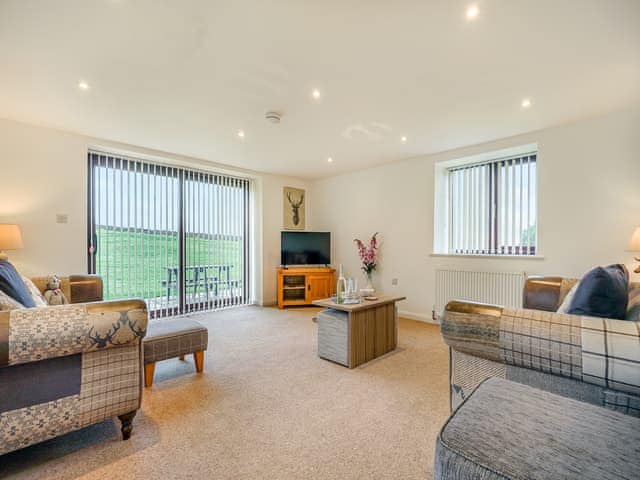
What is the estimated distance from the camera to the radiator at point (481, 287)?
3.69 meters

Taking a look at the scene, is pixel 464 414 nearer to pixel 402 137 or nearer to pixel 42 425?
pixel 42 425

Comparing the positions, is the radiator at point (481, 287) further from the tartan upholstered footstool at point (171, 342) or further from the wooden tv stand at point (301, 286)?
the tartan upholstered footstool at point (171, 342)

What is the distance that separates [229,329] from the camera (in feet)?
13.3

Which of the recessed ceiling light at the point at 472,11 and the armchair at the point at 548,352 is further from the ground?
the recessed ceiling light at the point at 472,11

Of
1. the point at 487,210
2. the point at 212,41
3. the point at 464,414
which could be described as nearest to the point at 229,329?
the point at 212,41

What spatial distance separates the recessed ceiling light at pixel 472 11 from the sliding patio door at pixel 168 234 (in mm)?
4273

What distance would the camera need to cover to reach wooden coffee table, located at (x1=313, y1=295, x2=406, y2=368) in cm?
280

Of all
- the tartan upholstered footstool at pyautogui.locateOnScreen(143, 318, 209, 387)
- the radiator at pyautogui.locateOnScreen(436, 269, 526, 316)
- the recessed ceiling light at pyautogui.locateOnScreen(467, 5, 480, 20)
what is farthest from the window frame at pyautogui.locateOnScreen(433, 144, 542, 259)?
the tartan upholstered footstool at pyautogui.locateOnScreen(143, 318, 209, 387)

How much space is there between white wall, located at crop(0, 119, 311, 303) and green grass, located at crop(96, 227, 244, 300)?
34 cm

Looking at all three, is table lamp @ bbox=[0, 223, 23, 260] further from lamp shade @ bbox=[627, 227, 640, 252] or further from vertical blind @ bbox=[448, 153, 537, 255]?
lamp shade @ bbox=[627, 227, 640, 252]

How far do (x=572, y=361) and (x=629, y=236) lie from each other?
280cm

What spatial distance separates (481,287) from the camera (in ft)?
13.0

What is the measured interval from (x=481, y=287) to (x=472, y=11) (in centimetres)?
317

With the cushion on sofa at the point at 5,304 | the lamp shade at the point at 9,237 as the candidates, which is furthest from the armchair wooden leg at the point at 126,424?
the lamp shade at the point at 9,237
